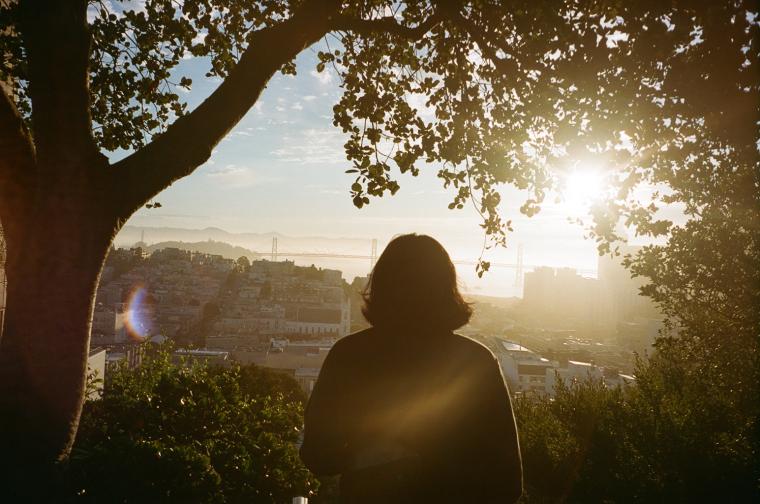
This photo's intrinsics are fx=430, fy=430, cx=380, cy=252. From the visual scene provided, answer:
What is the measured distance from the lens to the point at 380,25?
12.5 feet

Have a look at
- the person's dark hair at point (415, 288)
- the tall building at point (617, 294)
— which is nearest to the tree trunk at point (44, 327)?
the person's dark hair at point (415, 288)

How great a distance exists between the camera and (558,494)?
25.4 ft

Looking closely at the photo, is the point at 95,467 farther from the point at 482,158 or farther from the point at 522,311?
the point at 522,311

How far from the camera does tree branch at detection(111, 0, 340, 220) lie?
287 cm

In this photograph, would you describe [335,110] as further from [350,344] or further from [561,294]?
[561,294]

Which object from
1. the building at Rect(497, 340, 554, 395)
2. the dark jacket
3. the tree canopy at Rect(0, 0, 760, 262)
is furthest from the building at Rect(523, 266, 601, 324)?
Answer: the dark jacket

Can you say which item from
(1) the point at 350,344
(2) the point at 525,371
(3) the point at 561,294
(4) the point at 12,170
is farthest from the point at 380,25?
(3) the point at 561,294

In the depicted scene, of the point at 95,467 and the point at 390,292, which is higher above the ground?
the point at 390,292

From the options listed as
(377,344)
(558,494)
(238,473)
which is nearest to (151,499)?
(238,473)

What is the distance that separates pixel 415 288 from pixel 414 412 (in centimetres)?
47

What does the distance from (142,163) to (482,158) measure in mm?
3311

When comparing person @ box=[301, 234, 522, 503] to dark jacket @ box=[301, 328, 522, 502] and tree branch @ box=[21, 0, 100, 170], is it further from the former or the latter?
tree branch @ box=[21, 0, 100, 170]

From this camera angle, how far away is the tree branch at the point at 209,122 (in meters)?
2.87

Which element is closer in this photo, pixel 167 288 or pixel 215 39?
pixel 215 39
